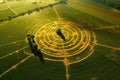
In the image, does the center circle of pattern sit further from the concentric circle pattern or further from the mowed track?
the mowed track

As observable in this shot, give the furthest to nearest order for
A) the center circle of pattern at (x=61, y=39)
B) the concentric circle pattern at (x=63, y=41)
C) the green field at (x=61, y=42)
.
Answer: the center circle of pattern at (x=61, y=39), the concentric circle pattern at (x=63, y=41), the green field at (x=61, y=42)

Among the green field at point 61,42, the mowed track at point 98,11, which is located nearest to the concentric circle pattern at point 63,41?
the green field at point 61,42

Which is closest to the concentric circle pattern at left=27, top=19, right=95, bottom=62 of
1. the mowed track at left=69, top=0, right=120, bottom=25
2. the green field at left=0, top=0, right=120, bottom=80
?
the green field at left=0, top=0, right=120, bottom=80

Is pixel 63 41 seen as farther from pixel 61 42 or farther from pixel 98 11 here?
pixel 98 11

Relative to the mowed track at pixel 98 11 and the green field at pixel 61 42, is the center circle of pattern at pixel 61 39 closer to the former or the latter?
the green field at pixel 61 42

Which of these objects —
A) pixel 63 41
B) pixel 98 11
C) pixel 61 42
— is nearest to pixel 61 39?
pixel 63 41

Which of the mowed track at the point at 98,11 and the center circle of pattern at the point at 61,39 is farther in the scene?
the mowed track at the point at 98,11

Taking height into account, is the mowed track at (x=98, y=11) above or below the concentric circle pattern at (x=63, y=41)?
above
